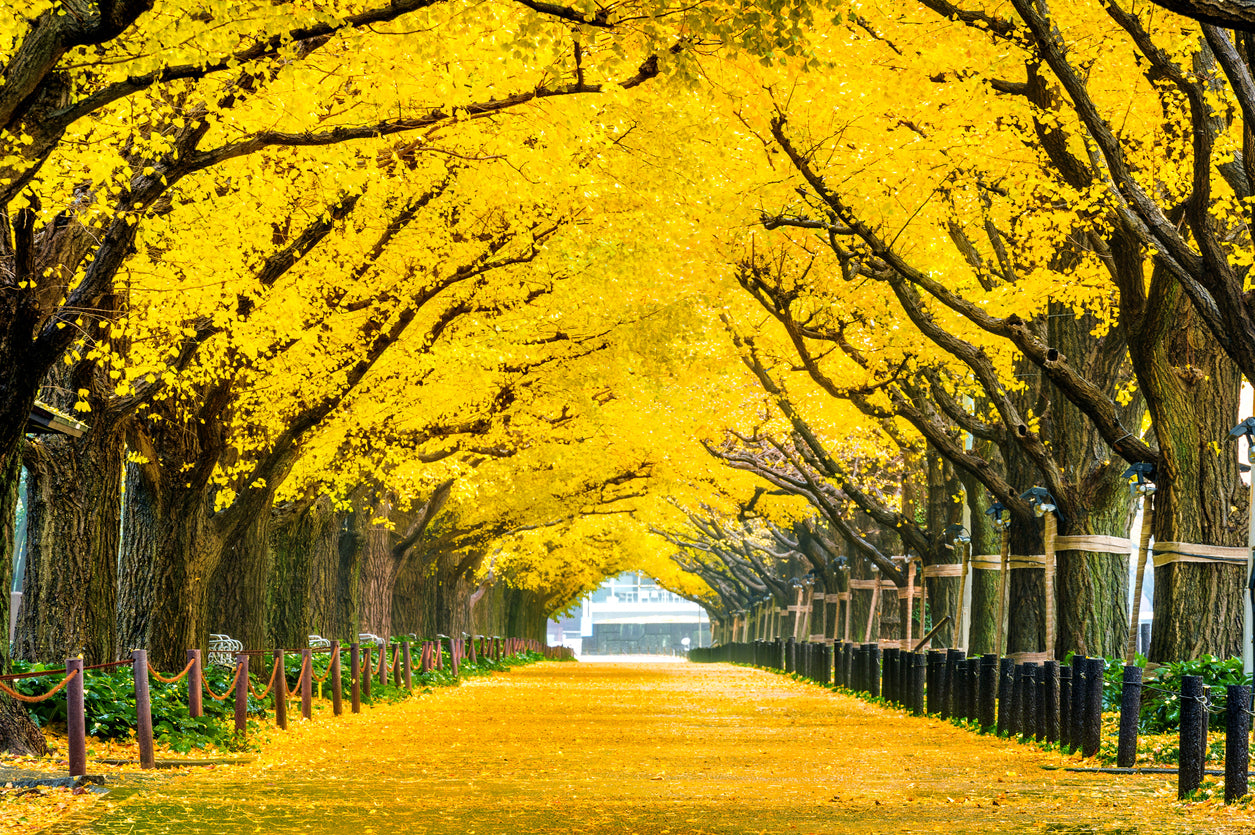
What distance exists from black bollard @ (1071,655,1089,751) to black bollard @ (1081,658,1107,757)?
0.07m

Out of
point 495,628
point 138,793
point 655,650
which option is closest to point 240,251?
point 138,793

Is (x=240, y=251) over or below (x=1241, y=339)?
over

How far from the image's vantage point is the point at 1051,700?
46.9 feet

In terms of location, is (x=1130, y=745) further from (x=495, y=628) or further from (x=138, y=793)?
(x=495, y=628)

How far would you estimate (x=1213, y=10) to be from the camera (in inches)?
294

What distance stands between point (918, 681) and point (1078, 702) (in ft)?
25.1

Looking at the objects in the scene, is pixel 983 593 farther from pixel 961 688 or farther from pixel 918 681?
pixel 961 688

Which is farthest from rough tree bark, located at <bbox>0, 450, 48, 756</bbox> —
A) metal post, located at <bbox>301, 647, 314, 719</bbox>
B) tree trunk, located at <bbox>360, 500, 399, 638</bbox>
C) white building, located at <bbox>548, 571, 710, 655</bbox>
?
white building, located at <bbox>548, 571, 710, 655</bbox>

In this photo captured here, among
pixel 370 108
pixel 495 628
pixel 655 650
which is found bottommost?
pixel 655 650

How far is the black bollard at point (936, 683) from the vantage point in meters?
19.4

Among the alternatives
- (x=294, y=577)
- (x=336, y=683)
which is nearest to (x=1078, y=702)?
(x=336, y=683)

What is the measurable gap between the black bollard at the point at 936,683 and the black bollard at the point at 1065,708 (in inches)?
203

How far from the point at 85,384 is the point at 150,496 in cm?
296

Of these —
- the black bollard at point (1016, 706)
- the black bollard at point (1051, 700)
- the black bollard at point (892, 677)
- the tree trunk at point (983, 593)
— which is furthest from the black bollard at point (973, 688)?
the tree trunk at point (983, 593)
